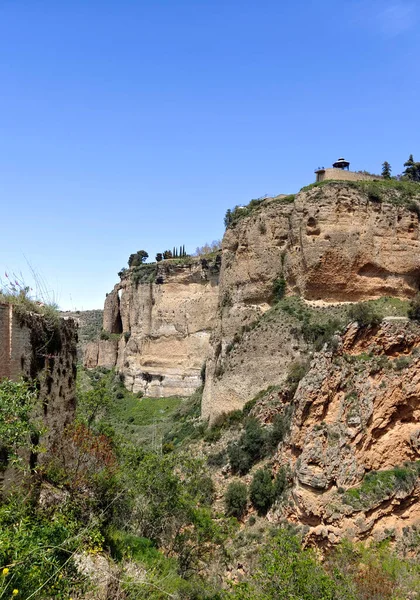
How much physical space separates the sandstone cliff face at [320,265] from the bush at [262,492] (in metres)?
4.32

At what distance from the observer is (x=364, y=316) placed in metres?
21.5

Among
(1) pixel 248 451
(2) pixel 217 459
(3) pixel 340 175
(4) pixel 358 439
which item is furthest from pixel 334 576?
(3) pixel 340 175

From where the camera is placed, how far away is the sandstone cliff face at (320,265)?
80.1 feet

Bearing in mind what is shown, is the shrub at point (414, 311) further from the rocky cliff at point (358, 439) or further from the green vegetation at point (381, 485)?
the green vegetation at point (381, 485)

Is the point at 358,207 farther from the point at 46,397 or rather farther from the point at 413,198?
the point at 46,397

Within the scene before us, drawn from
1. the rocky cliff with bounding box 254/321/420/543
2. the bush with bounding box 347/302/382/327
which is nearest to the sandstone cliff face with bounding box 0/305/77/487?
the rocky cliff with bounding box 254/321/420/543

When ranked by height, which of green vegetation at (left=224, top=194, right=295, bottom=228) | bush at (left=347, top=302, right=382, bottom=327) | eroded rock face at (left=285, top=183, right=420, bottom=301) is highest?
green vegetation at (left=224, top=194, right=295, bottom=228)

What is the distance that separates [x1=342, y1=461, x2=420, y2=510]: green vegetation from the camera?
17.9 meters

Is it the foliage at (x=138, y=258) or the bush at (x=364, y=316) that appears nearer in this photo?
the bush at (x=364, y=316)

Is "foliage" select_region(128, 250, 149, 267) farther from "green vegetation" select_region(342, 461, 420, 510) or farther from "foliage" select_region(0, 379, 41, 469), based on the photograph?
"foliage" select_region(0, 379, 41, 469)

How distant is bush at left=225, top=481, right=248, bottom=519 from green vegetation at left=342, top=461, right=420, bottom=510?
3.74 meters

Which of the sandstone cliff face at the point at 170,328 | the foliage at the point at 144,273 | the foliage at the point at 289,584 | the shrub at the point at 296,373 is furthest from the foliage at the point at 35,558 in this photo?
the foliage at the point at 144,273

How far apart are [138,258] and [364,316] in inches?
1404

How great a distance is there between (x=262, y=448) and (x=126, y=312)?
1247 inches
